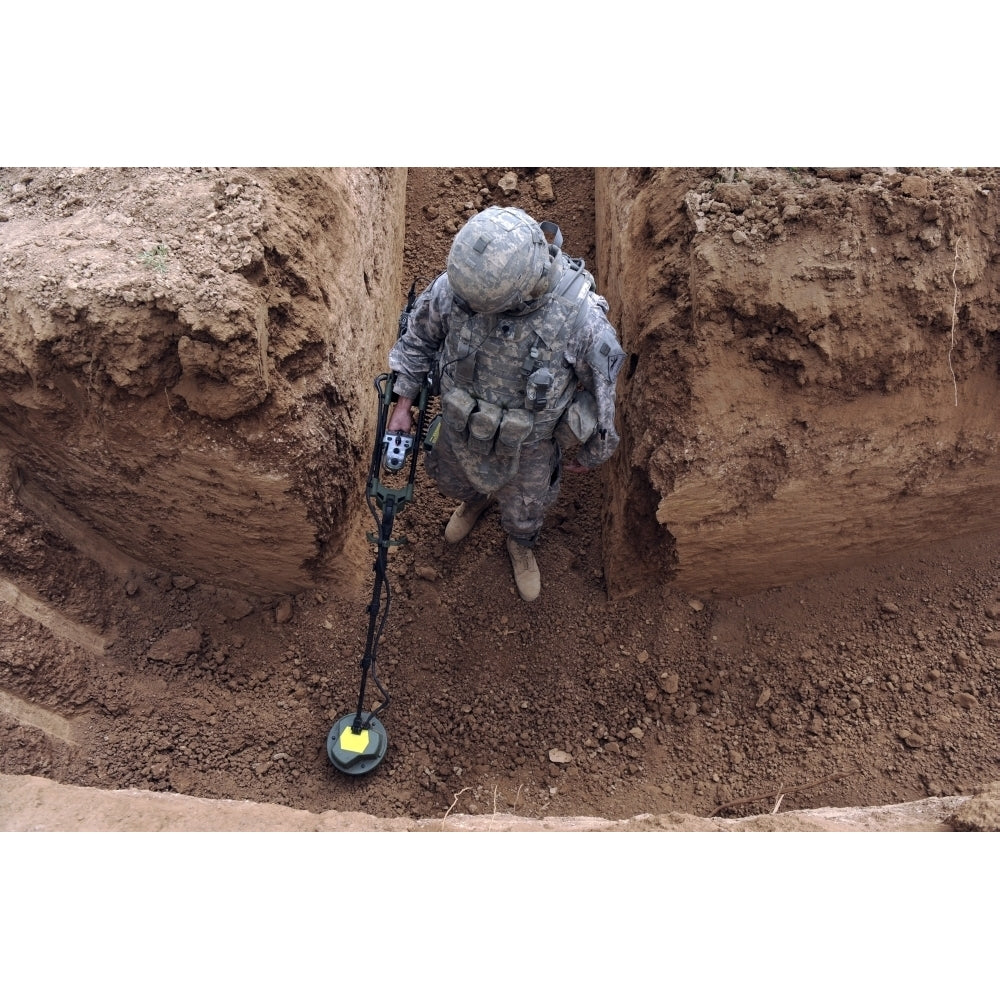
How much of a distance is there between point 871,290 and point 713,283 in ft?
2.00

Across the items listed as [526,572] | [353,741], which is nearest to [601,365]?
[526,572]

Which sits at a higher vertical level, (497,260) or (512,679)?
(497,260)

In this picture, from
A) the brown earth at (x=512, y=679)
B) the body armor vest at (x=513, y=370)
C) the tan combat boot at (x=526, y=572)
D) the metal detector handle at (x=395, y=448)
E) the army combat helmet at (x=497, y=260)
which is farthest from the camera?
the tan combat boot at (x=526, y=572)

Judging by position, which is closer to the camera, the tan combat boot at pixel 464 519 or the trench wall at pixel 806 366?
the trench wall at pixel 806 366

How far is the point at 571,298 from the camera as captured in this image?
2887 millimetres

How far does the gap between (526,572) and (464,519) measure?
435mm

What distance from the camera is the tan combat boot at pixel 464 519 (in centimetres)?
408

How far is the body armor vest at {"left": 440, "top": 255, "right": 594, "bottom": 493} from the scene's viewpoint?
2.89m

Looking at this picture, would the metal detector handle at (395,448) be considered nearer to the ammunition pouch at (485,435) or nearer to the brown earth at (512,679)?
the ammunition pouch at (485,435)

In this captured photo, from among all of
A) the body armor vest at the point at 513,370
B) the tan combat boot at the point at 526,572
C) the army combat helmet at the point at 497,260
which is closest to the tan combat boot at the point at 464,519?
the tan combat boot at the point at 526,572

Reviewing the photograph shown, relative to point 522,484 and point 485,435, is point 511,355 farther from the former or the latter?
point 522,484

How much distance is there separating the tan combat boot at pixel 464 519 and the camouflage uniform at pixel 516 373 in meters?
0.62

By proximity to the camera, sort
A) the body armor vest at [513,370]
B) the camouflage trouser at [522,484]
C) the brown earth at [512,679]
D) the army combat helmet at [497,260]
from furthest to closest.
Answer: the camouflage trouser at [522,484] < the brown earth at [512,679] < the body armor vest at [513,370] < the army combat helmet at [497,260]

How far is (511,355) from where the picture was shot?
295 cm
